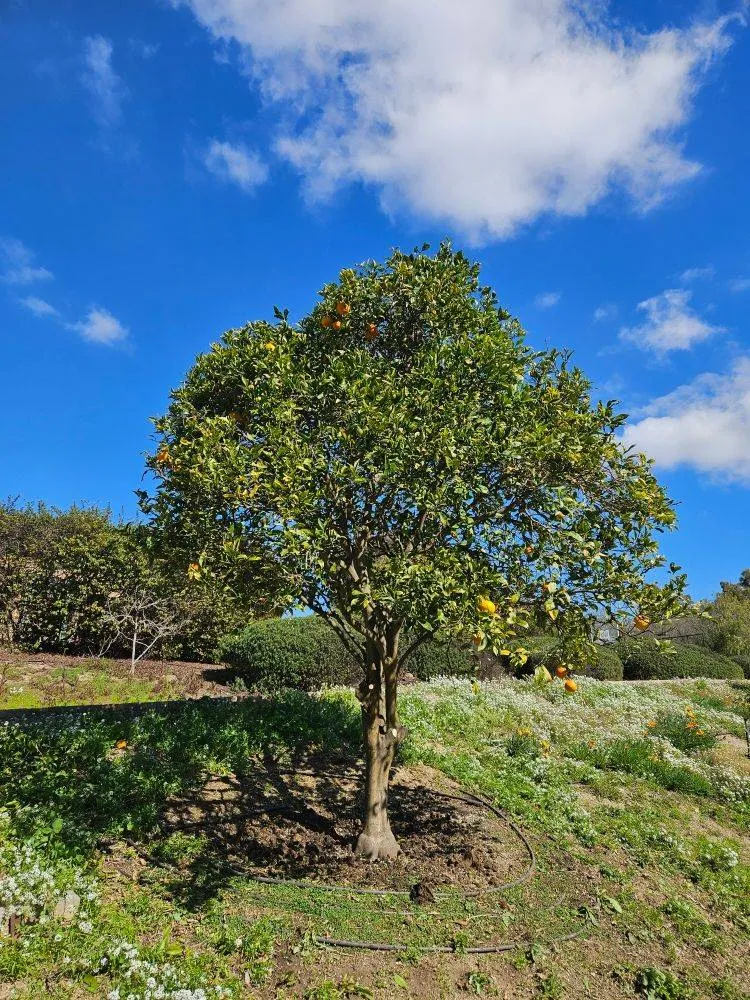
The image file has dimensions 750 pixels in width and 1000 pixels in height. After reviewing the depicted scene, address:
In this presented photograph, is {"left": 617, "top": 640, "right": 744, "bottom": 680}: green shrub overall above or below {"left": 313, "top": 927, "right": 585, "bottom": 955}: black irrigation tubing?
above

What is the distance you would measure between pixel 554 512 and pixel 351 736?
6039 mm

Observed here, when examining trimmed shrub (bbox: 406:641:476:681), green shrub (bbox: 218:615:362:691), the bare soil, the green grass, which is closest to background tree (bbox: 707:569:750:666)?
trimmed shrub (bbox: 406:641:476:681)

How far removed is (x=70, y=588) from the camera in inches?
795

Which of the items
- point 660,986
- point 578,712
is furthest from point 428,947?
A: point 578,712

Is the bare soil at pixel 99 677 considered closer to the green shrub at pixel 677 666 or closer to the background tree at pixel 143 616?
the background tree at pixel 143 616

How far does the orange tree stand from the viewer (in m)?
4.85

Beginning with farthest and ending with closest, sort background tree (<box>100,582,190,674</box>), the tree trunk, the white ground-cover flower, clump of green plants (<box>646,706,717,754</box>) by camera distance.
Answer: background tree (<box>100,582,190,674</box>) → clump of green plants (<box>646,706,717,754</box>) → the white ground-cover flower → the tree trunk

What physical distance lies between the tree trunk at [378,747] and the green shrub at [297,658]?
9.93m

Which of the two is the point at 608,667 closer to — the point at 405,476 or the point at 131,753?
the point at 131,753

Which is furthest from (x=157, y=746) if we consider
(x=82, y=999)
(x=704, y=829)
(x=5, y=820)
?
(x=704, y=829)

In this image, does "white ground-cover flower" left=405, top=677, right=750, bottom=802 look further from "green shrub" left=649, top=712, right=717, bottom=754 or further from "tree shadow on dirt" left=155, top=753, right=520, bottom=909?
"tree shadow on dirt" left=155, top=753, right=520, bottom=909

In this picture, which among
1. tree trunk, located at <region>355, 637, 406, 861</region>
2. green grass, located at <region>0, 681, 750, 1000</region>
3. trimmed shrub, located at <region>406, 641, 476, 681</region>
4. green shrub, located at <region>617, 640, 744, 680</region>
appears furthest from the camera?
green shrub, located at <region>617, 640, 744, 680</region>

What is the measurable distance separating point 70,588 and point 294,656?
343 inches

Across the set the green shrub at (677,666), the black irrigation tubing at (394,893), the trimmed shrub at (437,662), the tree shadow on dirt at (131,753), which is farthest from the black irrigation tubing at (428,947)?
the green shrub at (677,666)
